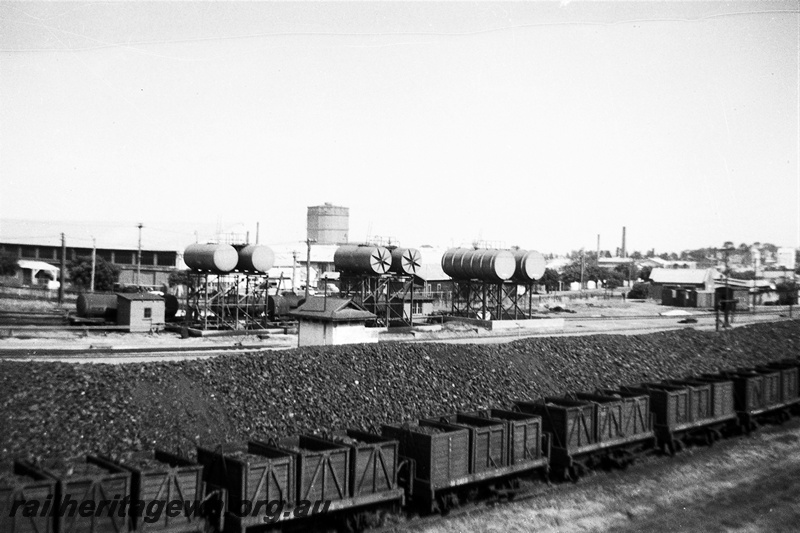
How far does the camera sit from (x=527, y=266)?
63.4m

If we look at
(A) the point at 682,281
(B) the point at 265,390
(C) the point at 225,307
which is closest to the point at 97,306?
(C) the point at 225,307

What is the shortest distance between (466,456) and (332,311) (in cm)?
1482

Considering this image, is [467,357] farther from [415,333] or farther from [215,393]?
[415,333]

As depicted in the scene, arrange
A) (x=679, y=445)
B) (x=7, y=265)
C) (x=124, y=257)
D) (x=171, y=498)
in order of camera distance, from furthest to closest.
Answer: (x=124, y=257) < (x=7, y=265) < (x=679, y=445) < (x=171, y=498)

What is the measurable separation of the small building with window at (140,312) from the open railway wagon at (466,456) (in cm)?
3429

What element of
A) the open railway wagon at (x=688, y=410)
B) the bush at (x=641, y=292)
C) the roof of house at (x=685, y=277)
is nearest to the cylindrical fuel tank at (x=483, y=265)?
the open railway wagon at (x=688, y=410)

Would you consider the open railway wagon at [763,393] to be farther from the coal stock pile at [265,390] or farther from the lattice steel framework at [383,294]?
the lattice steel framework at [383,294]

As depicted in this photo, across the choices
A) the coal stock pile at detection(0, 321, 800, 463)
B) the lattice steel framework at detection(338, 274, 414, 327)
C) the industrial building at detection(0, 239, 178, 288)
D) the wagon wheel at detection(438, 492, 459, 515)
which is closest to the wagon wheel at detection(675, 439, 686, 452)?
the coal stock pile at detection(0, 321, 800, 463)

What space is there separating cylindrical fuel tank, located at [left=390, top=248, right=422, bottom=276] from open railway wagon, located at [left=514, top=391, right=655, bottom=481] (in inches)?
1494

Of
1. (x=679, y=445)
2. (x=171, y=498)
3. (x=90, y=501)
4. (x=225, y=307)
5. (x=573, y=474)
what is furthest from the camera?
(x=225, y=307)

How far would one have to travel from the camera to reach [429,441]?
1683 centimetres

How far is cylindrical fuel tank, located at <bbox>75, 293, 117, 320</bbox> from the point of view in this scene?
4972 cm

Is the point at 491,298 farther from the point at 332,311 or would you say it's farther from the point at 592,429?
the point at 592,429

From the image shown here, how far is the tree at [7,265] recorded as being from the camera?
3248 inches
